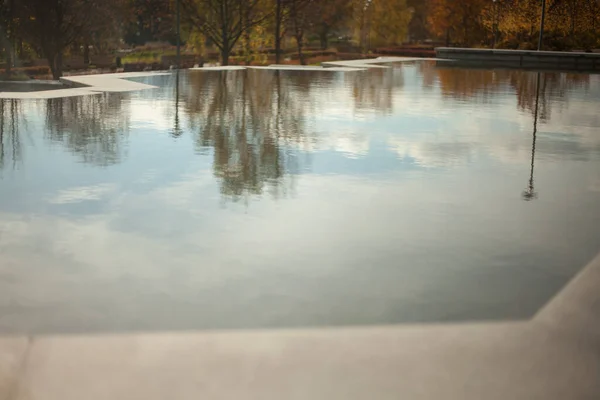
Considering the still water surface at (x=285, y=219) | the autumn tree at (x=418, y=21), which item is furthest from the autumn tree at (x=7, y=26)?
the autumn tree at (x=418, y=21)

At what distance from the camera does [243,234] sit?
7.89 metres

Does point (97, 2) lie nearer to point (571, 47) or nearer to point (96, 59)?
point (96, 59)

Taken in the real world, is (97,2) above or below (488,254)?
above

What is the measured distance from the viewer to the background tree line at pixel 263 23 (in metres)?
31.8

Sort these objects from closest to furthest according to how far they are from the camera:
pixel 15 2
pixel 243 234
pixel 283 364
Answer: pixel 283 364
pixel 243 234
pixel 15 2

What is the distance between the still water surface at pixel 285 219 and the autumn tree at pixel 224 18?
3029 centimetres

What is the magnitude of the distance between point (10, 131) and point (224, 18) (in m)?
35.7

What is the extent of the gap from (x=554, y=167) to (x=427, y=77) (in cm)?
2401

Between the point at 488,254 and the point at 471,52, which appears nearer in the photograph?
the point at 488,254

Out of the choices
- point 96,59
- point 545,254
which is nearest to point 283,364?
point 545,254

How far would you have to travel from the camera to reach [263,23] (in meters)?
51.0

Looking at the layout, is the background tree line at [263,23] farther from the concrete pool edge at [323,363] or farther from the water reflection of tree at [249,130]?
the concrete pool edge at [323,363]

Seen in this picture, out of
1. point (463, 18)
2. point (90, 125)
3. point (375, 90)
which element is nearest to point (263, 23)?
point (375, 90)

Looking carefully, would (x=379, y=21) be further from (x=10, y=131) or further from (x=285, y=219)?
(x=285, y=219)
